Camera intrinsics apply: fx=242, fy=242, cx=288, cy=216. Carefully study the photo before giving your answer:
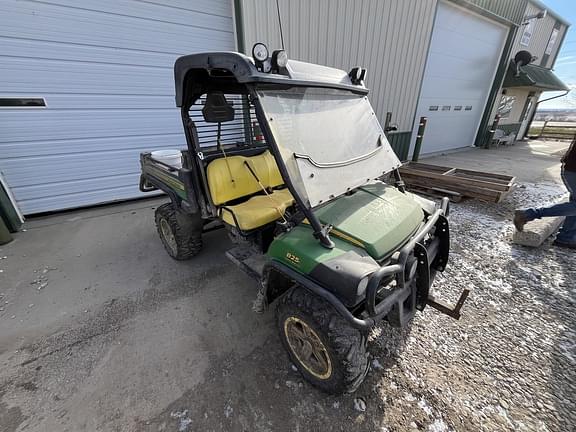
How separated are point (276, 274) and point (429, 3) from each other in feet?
28.9

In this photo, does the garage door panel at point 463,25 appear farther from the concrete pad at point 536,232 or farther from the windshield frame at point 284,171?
the windshield frame at point 284,171

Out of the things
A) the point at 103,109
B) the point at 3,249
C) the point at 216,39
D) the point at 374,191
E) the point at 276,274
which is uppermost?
the point at 216,39

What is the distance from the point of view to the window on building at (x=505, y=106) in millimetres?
11078

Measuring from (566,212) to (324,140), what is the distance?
3.49 meters

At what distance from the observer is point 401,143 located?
7.89 m

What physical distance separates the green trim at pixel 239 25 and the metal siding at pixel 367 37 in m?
0.07

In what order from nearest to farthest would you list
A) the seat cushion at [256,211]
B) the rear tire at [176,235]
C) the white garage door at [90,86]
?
the seat cushion at [256,211], the rear tire at [176,235], the white garage door at [90,86]

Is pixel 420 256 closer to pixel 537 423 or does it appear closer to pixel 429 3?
pixel 537 423

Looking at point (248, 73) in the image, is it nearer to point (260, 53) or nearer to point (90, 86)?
point (260, 53)

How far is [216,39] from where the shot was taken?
15.1ft

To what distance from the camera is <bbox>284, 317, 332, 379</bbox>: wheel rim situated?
153 cm

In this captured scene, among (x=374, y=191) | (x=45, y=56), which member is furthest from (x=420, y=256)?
(x=45, y=56)

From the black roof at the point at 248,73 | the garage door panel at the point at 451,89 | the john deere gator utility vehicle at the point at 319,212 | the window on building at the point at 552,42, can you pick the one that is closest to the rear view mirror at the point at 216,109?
the john deere gator utility vehicle at the point at 319,212

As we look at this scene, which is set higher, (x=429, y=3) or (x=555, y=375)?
(x=429, y=3)
